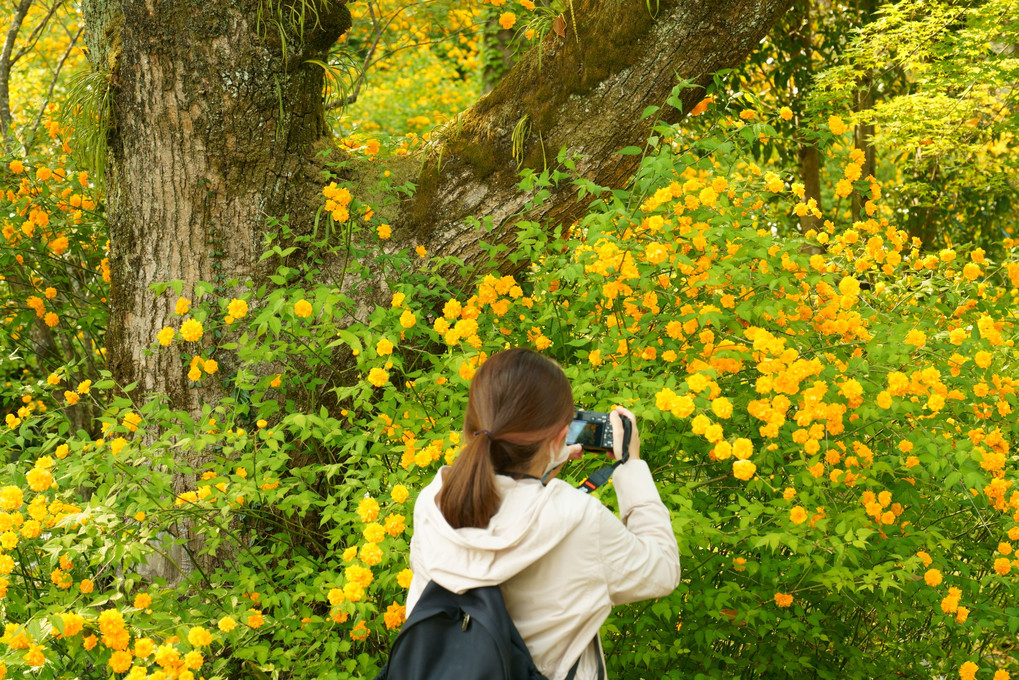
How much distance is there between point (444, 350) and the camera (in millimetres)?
3242

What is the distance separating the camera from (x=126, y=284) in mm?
3252

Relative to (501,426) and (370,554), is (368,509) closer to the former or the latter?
(370,554)

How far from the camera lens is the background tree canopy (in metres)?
2.20

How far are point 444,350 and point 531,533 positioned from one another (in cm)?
186

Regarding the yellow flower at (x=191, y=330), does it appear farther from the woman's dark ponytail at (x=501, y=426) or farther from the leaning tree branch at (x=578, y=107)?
the woman's dark ponytail at (x=501, y=426)

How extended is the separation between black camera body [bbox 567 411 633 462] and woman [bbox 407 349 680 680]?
195 millimetres

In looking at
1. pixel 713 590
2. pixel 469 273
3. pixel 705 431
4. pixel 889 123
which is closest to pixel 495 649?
pixel 705 431

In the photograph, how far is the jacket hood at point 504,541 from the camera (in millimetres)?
1430

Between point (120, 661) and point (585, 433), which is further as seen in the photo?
point (120, 661)

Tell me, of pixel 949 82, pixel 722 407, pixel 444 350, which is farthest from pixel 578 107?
pixel 949 82

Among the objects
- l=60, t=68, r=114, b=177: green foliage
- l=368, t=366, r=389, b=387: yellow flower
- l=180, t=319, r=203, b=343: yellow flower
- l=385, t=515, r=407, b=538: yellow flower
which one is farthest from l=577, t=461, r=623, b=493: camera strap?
l=60, t=68, r=114, b=177: green foliage

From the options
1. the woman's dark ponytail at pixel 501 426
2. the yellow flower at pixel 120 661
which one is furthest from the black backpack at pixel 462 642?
the yellow flower at pixel 120 661

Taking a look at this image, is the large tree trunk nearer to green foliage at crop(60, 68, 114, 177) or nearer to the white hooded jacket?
green foliage at crop(60, 68, 114, 177)

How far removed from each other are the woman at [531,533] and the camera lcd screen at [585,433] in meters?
0.19
